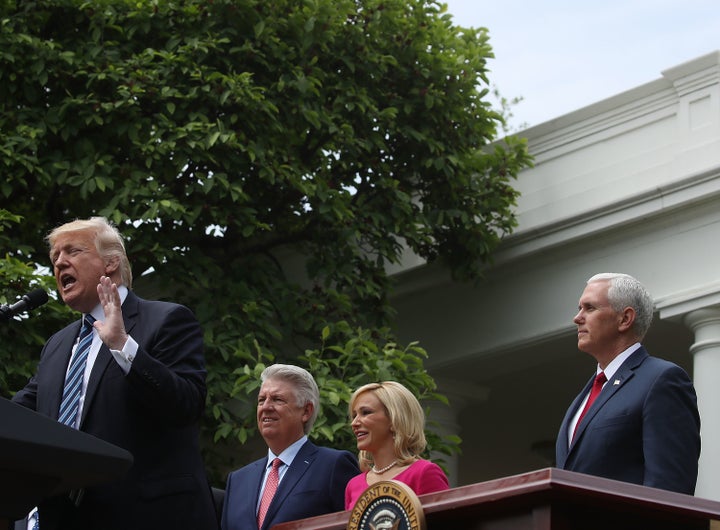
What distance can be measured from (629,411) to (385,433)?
1.21 meters

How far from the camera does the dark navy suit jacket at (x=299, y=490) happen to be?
212 inches

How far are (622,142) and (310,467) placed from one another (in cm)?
711

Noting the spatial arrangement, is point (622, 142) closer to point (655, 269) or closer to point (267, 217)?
point (655, 269)

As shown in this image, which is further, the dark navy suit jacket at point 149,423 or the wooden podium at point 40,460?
the dark navy suit jacket at point 149,423

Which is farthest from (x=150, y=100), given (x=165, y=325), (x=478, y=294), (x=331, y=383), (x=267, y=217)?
(x=165, y=325)

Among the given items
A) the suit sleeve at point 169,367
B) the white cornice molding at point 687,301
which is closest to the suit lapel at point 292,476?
the suit sleeve at point 169,367

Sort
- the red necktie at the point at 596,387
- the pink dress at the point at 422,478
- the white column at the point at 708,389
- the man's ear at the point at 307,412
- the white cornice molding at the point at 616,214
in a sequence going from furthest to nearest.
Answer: the white cornice molding at the point at 616,214
the white column at the point at 708,389
the man's ear at the point at 307,412
the pink dress at the point at 422,478
the red necktie at the point at 596,387

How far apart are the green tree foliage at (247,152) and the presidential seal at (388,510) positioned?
19.5 feet

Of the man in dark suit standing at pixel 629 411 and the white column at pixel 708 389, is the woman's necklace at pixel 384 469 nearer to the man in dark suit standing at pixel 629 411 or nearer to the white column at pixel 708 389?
the man in dark suit standing at pixel 629 411

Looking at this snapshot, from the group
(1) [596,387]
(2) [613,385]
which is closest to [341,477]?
(1) [596,387]

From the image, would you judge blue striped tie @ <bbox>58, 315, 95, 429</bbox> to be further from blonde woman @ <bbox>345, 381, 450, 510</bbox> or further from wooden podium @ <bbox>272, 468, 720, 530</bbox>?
wooden podium @ <bbox>272, 468, 720, 530</bbox>

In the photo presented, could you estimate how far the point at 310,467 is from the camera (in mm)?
5539

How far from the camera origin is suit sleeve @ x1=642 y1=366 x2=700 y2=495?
13.8 feet

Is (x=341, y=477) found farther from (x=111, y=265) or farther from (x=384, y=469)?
(x=111, y=265)
